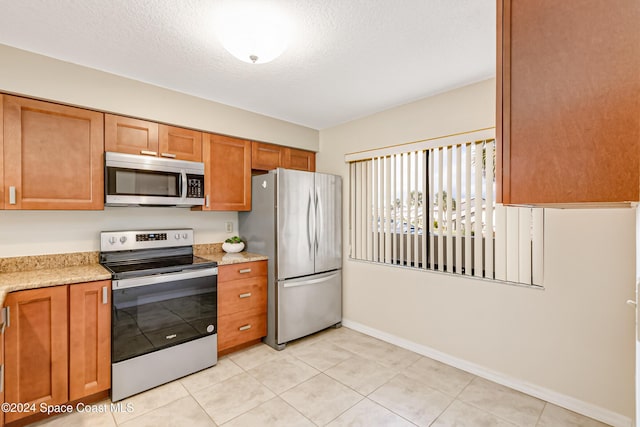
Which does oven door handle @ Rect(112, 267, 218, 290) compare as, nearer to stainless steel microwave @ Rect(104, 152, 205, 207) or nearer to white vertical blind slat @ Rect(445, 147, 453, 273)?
stainless steel microwave @ Rect(104, 152, 205, 207)

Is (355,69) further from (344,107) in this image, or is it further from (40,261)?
(40,261)

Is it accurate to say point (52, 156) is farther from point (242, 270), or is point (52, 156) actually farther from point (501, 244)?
point (501, 244)

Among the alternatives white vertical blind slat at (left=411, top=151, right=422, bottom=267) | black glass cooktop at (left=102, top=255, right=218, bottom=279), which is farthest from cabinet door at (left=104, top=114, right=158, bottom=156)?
white vertical blind slat at (left=411, top=151, right=422, bottom=267)

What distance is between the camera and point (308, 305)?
317cm

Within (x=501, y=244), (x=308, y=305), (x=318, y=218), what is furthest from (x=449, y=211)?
(x=308, y=305)

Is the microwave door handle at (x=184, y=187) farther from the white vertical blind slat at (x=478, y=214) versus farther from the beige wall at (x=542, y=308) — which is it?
the white vertical blind slat at (x=478, y=214)

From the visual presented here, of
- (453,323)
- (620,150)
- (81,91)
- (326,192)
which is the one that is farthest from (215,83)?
(453,323)

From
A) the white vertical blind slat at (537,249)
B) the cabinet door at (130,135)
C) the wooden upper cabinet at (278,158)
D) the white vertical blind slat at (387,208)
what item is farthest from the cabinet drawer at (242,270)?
the white vertical blind slat at (537,249)

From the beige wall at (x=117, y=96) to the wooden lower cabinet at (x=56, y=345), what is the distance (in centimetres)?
135

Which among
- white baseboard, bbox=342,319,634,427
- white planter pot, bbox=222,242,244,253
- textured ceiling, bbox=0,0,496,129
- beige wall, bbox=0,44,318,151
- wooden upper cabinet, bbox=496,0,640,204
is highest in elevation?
textured ceiling, bbox=0,0,496,129

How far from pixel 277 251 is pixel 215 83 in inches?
62.6

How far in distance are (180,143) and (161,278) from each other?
1.22m

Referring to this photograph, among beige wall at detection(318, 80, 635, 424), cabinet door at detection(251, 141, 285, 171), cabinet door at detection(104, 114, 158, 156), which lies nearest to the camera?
beige wall at detection(318, 80, 635, 424)

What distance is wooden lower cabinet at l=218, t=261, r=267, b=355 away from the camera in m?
2.74
